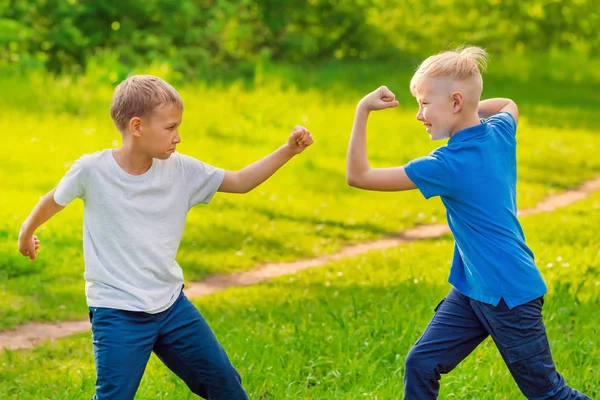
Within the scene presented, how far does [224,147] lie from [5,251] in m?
4.08

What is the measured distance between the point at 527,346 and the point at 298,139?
3.90ft

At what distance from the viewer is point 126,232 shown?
3668 mm

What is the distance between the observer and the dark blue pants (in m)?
3.59

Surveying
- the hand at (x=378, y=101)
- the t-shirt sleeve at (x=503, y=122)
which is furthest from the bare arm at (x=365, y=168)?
the t-shirt sleeve at (x=503, y=122)

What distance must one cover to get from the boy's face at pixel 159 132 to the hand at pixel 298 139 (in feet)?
1.46

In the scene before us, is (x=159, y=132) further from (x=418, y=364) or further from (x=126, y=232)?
(x=418, y=364)

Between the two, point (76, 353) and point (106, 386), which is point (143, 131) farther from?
point (76, 353)

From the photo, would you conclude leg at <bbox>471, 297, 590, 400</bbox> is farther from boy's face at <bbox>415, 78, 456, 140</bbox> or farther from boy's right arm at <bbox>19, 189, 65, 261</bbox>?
boy's right arm at <bbox>19, 189, 65, 261</bbox>

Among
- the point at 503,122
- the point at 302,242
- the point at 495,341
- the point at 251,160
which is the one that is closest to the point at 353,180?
the point at 503,122

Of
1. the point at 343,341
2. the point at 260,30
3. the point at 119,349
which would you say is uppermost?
the point at 260,30

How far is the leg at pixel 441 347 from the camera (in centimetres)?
376

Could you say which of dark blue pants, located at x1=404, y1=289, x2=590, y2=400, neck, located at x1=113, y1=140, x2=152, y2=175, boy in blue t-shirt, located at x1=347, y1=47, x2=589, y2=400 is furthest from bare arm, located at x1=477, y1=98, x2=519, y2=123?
neck, located at x1=113, y1=140, x2=152, y2=175

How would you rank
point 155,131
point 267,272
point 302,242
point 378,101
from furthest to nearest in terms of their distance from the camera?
point 302,242, point 267,272, point 155,131, point 378,101

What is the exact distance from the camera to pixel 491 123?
380cm
